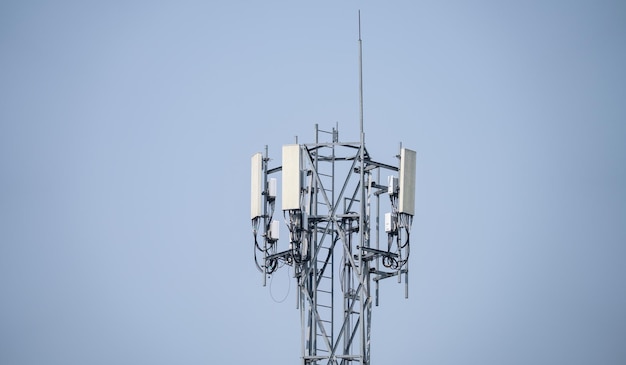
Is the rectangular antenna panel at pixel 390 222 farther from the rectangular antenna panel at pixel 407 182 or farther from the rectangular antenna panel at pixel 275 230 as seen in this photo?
the rectangular antenna panel at pixel 275 230

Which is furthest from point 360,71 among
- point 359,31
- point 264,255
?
point 264,255

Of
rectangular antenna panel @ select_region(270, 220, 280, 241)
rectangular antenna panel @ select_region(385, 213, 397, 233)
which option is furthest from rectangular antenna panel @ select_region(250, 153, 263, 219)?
rectangular antenna panel @ select_region(385, 213, 397, 233)

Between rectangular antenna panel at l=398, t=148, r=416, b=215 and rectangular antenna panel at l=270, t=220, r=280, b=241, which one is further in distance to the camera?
rectangular antenna panel at l=270, t=220, r=280, b=241

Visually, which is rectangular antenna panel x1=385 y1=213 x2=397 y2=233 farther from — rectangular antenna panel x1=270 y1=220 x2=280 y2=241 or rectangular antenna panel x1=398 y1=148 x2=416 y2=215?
rectangular antenna panel x1=270 y1=220 x2=280 y2=241

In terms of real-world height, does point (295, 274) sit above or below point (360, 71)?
below

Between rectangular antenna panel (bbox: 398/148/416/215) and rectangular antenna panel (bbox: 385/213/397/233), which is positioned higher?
rectangular antenna panel (bbox: 398/148/416/215)

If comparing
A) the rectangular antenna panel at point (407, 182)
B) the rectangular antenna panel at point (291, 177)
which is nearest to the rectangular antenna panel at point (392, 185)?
the rectangular antenna panel at point (407, 182)

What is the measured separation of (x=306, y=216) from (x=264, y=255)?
1.83 meters

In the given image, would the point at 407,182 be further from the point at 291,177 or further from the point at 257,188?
the point at 257,188

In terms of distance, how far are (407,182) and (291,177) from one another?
364 centimetres

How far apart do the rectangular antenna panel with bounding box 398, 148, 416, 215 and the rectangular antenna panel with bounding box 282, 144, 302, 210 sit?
3.19m

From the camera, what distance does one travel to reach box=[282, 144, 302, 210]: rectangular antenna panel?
65.3 meters

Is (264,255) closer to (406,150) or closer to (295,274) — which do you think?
(295,274)

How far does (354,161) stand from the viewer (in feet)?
216
